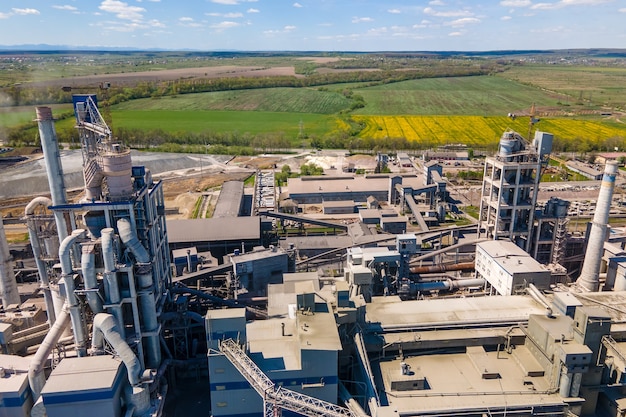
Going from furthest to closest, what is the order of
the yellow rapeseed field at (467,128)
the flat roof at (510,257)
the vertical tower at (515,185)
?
the yellow rapeseed field at (467,128) < the vertical tower at (515,185) < the flat roof at (510,257)

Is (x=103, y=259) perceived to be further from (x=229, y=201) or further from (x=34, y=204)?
(x=229, y=201)

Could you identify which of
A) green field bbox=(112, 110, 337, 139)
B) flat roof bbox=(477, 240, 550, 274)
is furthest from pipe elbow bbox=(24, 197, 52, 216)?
green field bbox=(112, 110, 337, 139)

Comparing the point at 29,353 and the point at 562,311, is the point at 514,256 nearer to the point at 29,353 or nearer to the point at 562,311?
the point at 562,311

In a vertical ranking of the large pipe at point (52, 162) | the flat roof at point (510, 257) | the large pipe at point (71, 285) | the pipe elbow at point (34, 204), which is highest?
the large pipe at point (52, 162)

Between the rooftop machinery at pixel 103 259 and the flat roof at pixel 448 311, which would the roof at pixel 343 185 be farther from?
the rooftop machinery at pixel 103 259

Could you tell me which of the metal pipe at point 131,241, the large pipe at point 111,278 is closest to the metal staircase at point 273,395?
the large pipe at point 111,278

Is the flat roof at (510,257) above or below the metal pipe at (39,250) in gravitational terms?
below

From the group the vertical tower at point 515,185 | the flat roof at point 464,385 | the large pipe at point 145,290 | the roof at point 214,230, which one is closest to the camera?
the flat roof at point 464,385
